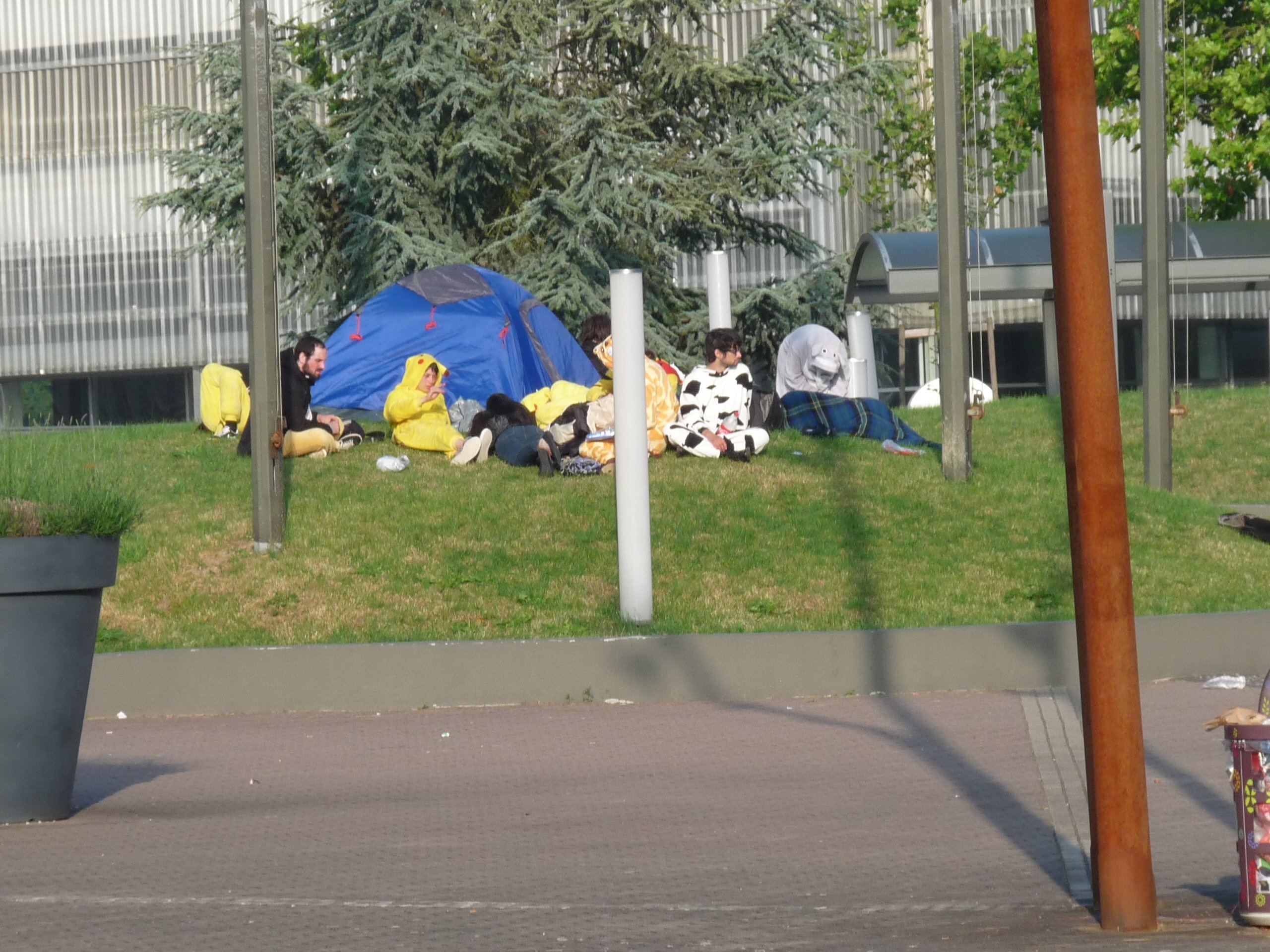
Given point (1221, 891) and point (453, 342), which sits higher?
point (453, 342)

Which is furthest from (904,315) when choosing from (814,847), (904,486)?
(814,847)

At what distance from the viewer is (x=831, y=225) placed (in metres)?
46.5

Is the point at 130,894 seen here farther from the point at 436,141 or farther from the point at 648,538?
the point at 436,141

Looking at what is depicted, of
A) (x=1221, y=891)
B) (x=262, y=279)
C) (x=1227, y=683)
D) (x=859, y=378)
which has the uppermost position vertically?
(x=262, y=279)

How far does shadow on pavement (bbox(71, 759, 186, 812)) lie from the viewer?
7770 mm

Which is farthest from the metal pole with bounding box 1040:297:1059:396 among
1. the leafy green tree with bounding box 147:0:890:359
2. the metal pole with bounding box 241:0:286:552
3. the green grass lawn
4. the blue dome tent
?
the metal pole with bounding box 241:0:286:552

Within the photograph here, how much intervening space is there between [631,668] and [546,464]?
4.49 meters

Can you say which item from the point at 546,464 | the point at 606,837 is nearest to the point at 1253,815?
the point at 606,837

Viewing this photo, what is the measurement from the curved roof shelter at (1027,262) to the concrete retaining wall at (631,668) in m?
9.62

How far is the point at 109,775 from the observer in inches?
→ 332

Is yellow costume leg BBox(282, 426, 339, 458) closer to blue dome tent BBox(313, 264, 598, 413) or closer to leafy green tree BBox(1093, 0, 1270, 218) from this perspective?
blue dome tent BBox(313, 264, 598, 413)

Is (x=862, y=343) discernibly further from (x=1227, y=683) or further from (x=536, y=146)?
(x=1227, y=683)

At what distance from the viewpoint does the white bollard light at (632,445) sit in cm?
1102

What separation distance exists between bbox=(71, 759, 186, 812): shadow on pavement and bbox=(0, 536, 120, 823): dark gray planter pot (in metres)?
0.44
